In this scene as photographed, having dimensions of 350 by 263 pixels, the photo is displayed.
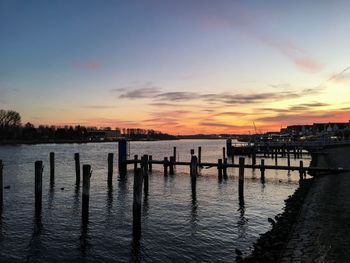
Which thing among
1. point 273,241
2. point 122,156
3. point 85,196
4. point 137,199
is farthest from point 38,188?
point 122,156

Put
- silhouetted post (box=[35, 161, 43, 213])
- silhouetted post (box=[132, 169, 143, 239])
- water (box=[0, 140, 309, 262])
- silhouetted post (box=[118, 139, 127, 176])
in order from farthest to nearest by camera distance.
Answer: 1. silhouetted post (box=[118, 139, 127, 176])
2. silhouetted post (box=[35, 161, 43, 213])
3. silhouetted post (box=[132, 169, 143, 239])
4. water (box=[0, 140, 309, 262])

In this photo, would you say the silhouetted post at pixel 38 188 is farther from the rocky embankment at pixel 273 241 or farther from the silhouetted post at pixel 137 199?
the rocky embankment at pixel 273 241

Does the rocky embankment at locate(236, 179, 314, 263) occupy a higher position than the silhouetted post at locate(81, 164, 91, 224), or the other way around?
the silhouetted post at locate(81, 164, 91, 224)

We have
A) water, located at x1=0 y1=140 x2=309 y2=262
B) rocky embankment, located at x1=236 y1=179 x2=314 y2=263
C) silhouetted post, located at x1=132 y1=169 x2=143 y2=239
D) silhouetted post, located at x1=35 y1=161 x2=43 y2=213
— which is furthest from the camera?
silhouetted post, located at x1=35 y1=161 x2=43 y2=213

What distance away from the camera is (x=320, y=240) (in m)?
13.2

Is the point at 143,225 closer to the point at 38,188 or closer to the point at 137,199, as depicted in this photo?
the point at 137,199

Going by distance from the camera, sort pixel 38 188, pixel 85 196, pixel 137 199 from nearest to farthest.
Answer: pixel 137 199 < pixel 85 196 < pixel 38 188

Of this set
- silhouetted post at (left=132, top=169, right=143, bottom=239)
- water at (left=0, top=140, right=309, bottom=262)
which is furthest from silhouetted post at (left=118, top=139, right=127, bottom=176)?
silhouetted post at (left=132, top=169, right=143, bottom=239)

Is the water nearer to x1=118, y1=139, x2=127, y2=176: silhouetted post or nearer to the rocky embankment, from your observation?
the rocky embankment

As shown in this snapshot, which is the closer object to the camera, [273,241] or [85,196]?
[273,241]

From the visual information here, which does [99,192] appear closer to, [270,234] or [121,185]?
[121,185]

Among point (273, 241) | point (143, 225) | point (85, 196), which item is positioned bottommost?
point (143, 225)

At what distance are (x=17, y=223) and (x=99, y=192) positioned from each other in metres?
11.7

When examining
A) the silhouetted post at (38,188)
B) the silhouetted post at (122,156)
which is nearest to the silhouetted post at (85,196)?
the silhouetted post at (38,188)
